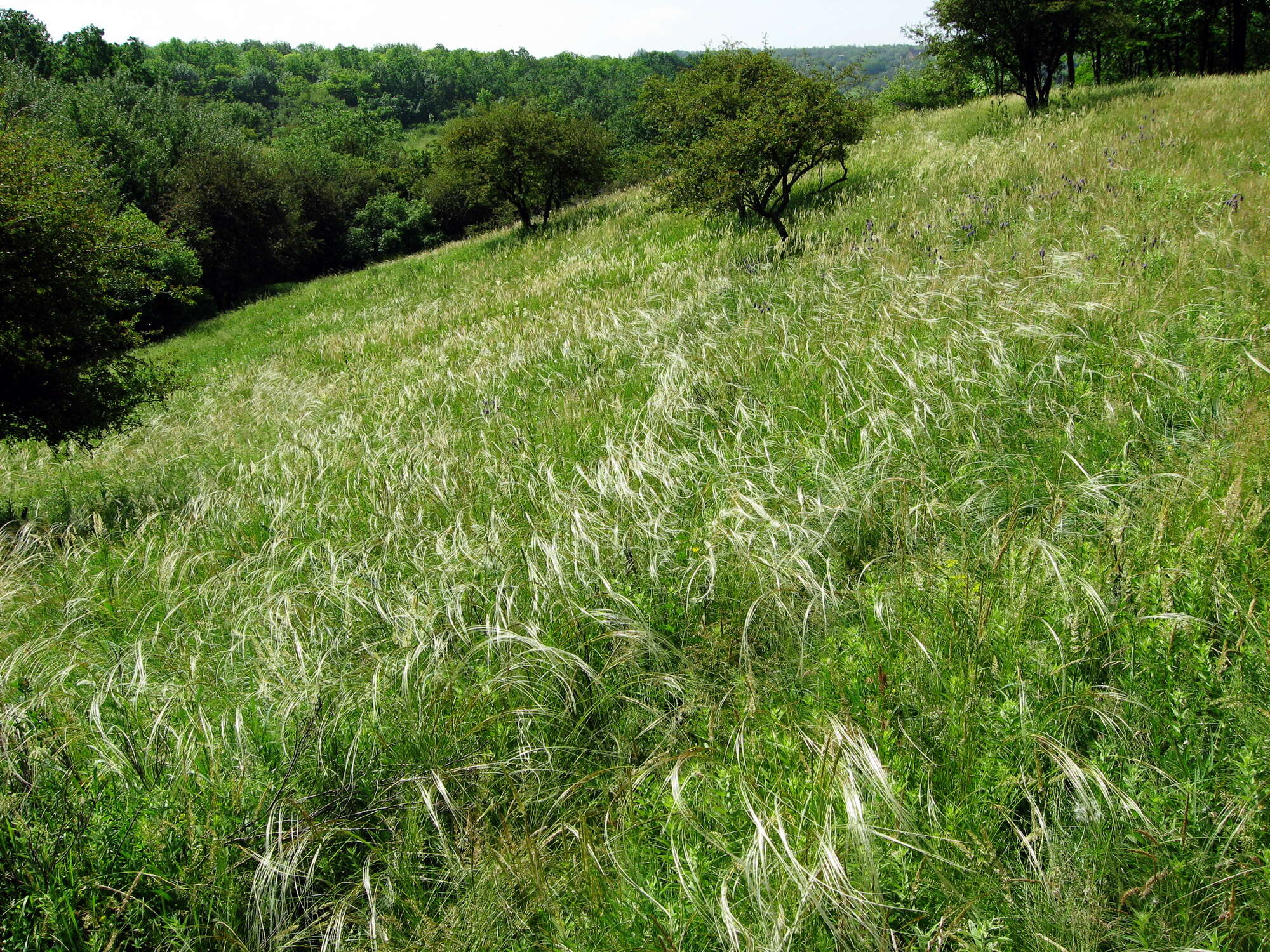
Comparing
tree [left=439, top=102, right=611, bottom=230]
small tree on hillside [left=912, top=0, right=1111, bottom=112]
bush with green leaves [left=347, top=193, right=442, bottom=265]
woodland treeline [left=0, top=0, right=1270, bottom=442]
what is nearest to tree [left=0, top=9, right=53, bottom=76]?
woodland treeline [left=0, top=0, right=1270, bottom=442]

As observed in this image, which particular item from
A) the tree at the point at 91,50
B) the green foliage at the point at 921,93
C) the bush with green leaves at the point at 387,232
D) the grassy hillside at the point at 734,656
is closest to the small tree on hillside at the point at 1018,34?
the grassy hillside at the point at 734,656

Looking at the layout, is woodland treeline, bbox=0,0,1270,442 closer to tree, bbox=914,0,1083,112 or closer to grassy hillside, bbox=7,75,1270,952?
tree, bbox=914,0,1083,112

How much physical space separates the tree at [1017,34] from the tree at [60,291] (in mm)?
16917

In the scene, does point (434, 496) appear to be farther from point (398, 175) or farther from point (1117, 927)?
point (398, 175)

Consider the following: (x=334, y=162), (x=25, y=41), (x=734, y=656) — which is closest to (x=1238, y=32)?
(x=734, y=656)

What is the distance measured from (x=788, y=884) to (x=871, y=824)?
235 millimetres

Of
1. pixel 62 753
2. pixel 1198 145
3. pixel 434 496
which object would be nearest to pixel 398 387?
pixel 434 496

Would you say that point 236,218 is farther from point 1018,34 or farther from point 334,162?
point 1018,34

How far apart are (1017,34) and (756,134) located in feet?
34.3

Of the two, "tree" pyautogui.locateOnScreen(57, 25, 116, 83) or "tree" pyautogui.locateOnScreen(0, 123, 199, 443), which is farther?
"tree" pyautogui.locateOnScreen(57, 25, 116, 83)

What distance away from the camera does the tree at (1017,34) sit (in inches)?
570

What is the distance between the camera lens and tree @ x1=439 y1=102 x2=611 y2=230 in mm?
21344

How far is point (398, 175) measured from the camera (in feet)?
167

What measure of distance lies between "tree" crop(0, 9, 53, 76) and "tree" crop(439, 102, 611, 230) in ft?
208
